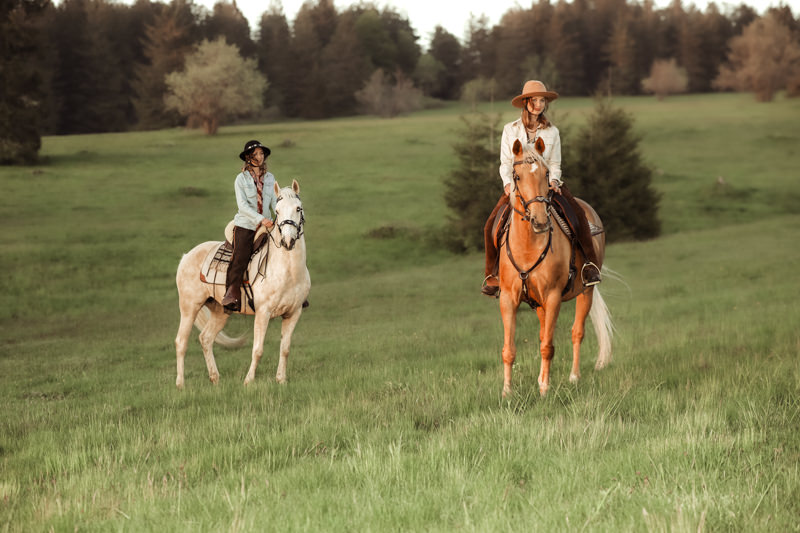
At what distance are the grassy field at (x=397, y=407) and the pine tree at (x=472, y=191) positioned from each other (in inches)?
168

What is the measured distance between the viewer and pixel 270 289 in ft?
32.8

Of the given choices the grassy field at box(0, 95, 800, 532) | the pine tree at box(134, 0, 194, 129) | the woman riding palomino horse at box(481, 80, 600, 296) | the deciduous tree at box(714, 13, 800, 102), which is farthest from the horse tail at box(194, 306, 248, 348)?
the deciduous tree at box(714, 13, 800, 102)

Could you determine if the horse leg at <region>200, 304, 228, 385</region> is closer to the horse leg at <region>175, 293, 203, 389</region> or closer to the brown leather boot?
the horse leg at <region>175, 293, 203, 389</region>

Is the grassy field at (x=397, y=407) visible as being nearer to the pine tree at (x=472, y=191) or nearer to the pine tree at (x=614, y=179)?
the pine tree at (x=472, y=191)

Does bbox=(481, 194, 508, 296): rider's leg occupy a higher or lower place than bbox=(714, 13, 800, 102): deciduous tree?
lower

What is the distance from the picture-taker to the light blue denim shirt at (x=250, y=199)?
393 inches

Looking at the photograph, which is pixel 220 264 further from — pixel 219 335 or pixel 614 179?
pixel 614 179

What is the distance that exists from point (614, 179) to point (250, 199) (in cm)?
3205

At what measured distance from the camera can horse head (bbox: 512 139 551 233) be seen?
7449 millimetres

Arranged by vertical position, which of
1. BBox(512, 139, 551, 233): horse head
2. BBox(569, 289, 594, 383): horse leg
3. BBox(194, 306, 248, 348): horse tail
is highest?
BBox(512, 139, 551, 233): horse head

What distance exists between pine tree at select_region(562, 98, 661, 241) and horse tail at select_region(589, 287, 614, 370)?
28654 millimetres

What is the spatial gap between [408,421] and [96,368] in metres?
8.40

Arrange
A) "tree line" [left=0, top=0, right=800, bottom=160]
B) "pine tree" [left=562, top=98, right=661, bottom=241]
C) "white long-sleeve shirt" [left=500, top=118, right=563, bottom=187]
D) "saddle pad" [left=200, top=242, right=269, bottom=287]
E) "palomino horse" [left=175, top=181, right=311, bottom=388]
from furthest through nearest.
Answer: "tree line" [left=0, top=0, right=800, bottom=160]
"pine tree" [left=562, top=98, right=661, bottom=241]
"saddle pad" [left=200, top=242, right=269, bottom=287]
"palomino horse" [left=175, top=181, right=311, bottom=388]
"white long-sleeve shirt" [left=500, top=118, right=563, bottom=187]

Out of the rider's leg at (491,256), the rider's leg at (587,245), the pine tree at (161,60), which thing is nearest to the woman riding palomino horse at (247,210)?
the rider's leg at (491,256)
